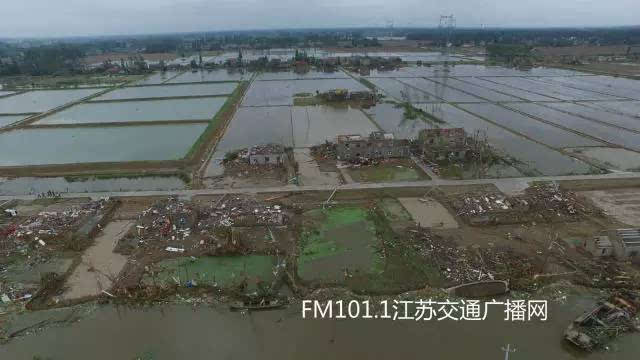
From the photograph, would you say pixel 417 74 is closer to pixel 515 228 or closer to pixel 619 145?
pixel 619 145

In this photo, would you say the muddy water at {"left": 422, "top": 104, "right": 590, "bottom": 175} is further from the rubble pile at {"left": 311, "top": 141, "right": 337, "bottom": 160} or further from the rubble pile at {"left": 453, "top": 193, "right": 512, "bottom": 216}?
the rubble pile at {"left": 311, "top": 141, "right": 337, "bottom": 160}

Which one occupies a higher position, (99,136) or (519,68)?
(519,68)

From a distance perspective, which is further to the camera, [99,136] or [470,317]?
[99,136]

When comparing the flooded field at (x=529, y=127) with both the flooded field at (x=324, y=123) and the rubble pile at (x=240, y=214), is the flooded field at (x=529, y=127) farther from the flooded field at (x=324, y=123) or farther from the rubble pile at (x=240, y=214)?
the rubble pile at (x=240, y=214)

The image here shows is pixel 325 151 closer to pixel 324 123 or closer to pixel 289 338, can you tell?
pixel 324 123

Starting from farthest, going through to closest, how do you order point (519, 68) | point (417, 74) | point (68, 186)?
point (519, 68) → point (417, 74) → point (68, 186)

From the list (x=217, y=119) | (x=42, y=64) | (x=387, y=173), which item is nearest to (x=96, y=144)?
(x=217, y=119)

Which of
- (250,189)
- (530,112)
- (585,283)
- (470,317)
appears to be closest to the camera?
(470,317)

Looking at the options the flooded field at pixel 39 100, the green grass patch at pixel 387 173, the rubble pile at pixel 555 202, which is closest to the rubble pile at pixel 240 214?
the green grass patch at pixel 387 173

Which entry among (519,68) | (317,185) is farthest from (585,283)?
(519,68)
